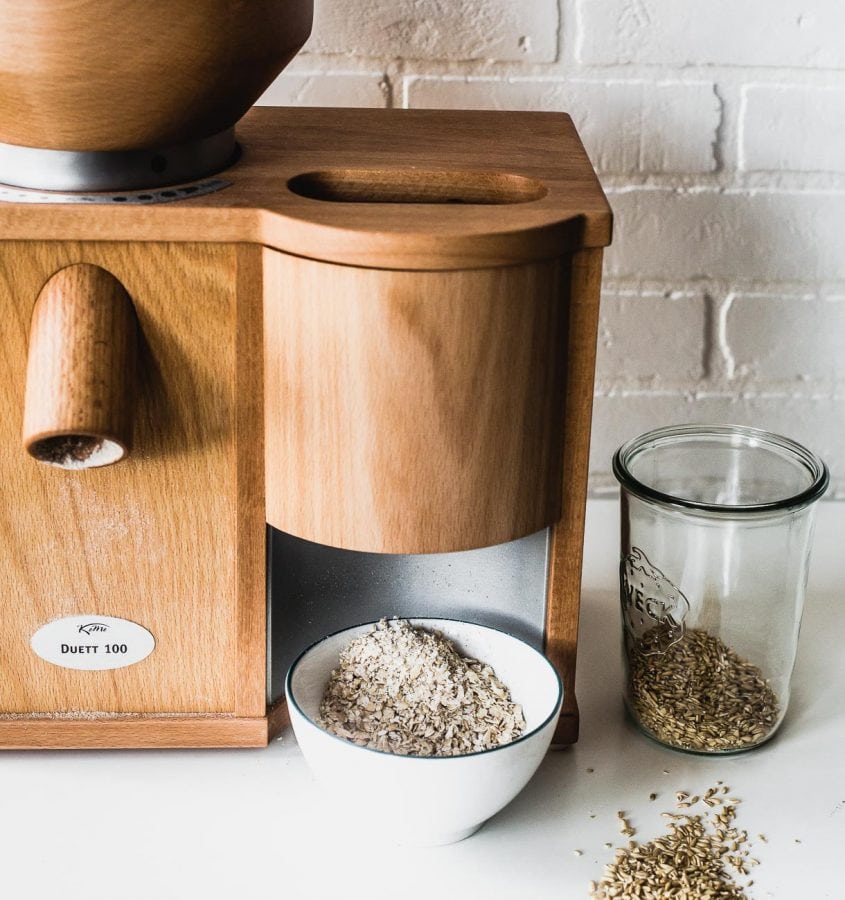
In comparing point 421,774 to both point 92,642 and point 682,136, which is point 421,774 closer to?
point 92,642

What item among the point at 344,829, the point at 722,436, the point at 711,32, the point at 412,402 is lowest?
the point at 344,829

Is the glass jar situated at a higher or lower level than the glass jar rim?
lower

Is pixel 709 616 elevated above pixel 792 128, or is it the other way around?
pixel 792 128

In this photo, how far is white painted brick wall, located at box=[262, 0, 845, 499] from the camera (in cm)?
106

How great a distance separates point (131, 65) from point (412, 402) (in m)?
0.23

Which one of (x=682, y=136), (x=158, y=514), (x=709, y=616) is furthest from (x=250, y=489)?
(x=682, y=136)

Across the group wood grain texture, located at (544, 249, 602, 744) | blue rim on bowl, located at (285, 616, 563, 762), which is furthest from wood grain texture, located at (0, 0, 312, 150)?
blue rim on bowl, located at (285, 616, 563, 762)

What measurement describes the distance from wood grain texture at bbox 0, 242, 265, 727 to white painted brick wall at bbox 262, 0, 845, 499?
17.1 inches

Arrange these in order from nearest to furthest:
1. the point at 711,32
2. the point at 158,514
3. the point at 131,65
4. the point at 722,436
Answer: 1. the point at 131,65
2. the point at 158,514
3. the point at 722,436
4. the point at 711,32

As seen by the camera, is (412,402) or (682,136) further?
(682,136)

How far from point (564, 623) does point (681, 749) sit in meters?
0.13

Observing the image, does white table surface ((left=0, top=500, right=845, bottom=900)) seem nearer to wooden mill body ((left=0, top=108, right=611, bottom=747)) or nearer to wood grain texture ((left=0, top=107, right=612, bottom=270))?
wooden mill body ((left=0, top=108, right=611, bottom=747))

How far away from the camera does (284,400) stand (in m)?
0.72

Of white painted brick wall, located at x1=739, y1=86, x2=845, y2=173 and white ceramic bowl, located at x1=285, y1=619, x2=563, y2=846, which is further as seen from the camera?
white painted brick wall, located at x1=739, y1=86, x2=845, y2=173
